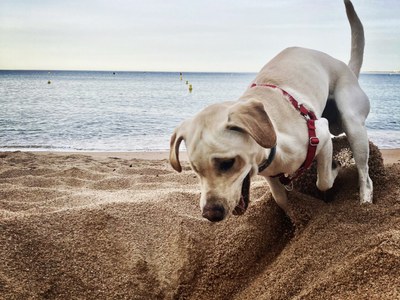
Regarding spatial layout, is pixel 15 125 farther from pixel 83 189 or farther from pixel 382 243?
pixel 382 243

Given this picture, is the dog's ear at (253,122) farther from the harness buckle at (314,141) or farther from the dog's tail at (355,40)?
the dog's tail at (355,40)

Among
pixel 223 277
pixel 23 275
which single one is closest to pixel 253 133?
pixel 223 277


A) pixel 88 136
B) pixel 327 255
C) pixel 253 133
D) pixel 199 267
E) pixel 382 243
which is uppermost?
pixel 253 133

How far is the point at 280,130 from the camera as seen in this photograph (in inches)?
127

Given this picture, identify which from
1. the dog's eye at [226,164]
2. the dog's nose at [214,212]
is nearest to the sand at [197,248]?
the dog's nose at [214,212]

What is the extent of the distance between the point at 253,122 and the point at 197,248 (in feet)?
3.83

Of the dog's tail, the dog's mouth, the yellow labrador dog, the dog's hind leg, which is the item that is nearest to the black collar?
the yellow labrador dog

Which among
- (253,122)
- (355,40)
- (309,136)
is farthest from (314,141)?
(355,40)

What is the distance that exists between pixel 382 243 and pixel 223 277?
1127mm

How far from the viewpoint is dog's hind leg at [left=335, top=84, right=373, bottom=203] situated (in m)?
3.88

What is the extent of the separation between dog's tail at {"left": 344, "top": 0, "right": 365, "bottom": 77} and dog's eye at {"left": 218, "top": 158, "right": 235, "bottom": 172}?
2596mm

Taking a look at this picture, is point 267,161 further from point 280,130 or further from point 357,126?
point 357,126

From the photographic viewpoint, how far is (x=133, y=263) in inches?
127

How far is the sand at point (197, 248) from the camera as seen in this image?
2.61m
